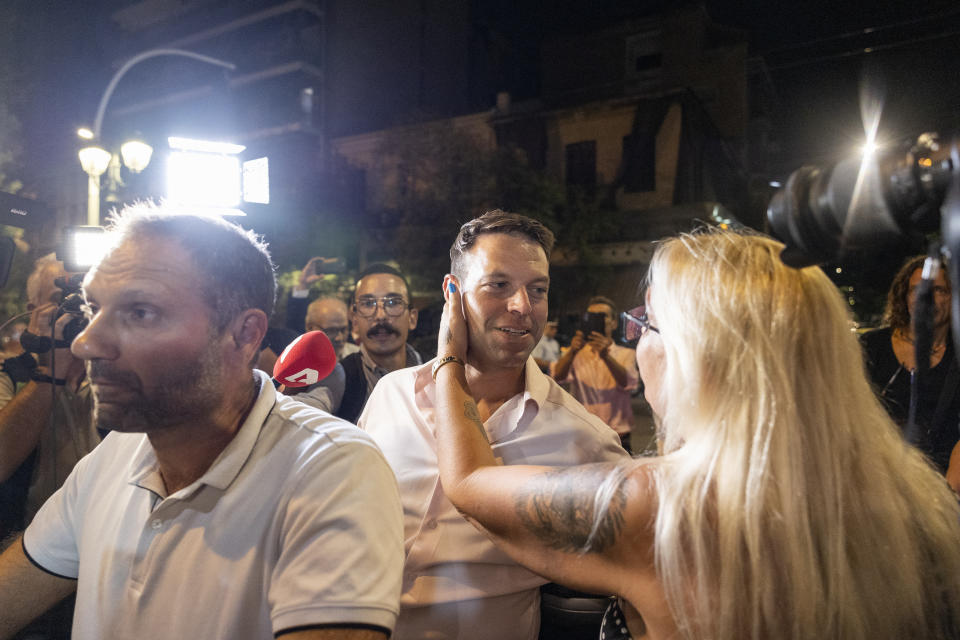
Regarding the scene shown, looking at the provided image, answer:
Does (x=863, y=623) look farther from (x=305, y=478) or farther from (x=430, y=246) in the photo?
(x=430, y=246)

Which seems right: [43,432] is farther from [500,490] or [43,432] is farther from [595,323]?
[595,323]

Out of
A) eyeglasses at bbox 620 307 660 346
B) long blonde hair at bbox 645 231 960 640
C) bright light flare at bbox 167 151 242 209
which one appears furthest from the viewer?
bright light flare at bbox 167 151 242 209

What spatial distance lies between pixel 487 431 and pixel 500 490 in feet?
2.28

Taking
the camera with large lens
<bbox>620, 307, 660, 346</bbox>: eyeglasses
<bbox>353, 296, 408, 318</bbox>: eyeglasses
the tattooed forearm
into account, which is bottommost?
the tattooed forearm

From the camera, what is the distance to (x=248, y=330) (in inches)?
67.1

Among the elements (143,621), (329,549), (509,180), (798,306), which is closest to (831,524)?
(798,306)

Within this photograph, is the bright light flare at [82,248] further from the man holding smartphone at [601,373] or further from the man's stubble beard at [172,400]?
the man holding smartphone at [601,373]

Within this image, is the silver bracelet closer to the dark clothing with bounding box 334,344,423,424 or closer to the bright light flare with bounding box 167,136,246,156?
the dark clothing with bounding box 334,344,423,424

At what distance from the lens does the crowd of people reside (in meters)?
1.30

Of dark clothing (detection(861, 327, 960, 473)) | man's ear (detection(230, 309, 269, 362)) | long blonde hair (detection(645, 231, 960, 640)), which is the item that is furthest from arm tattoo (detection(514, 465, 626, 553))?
dark clothing (detection(861, 327, 960, 473))

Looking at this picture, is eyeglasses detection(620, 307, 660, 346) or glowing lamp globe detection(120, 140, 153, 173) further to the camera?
glowing lamp globe detection(120, 140, 153, 173)

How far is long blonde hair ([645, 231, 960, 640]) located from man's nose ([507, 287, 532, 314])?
3.19 ft

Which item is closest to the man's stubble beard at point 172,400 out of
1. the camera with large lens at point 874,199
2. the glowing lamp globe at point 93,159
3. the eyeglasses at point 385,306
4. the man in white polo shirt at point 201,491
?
the man in white polo shirt at point 201,491

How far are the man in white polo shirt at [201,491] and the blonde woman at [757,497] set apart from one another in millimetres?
448
